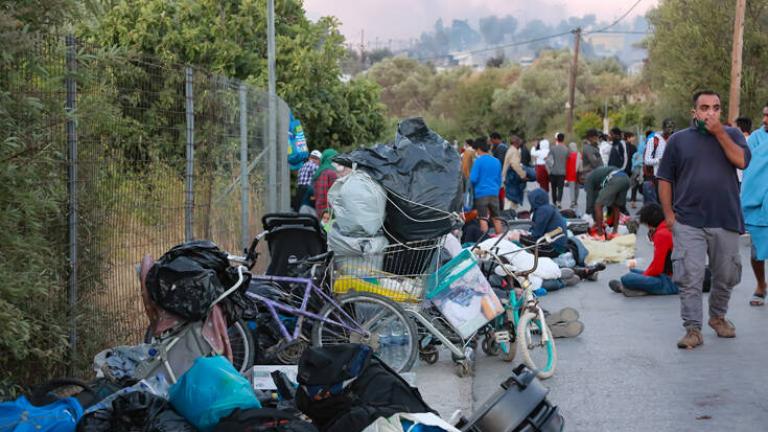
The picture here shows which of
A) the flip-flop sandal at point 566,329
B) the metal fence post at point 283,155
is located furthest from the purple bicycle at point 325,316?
the metal fence post at point 283,155

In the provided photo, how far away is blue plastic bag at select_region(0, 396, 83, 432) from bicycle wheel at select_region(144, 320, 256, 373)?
238 cm

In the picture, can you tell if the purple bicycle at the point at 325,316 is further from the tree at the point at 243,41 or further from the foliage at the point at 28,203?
the tree at the point at 243,41

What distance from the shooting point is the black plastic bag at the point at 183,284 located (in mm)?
6703

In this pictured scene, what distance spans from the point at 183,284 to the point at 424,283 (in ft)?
7.44

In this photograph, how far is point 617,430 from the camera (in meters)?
6.63

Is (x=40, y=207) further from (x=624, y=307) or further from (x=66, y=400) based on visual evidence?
(x=624, y=307)

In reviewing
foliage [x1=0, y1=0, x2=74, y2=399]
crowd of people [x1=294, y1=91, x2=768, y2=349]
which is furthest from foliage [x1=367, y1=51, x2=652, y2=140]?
foliage [x1=0, y1=0, x2=74, y2=399]

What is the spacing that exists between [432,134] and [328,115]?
40.0 feet

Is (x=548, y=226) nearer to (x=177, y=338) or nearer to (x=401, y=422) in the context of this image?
(x=177, y=338)

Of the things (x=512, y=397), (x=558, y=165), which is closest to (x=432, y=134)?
(x=512, y=397)

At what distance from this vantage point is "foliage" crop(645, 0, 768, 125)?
32.9m

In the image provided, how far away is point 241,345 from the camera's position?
774 cm

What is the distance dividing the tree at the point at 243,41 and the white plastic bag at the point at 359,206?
10.1m

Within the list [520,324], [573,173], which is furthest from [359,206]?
[573,173]
